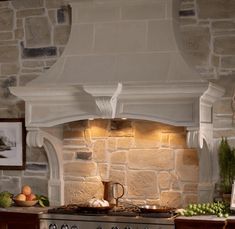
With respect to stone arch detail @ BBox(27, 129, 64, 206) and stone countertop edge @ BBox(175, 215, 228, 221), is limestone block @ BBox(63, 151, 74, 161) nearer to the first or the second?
stone arch detail @ BBox(27, 129, 64, 206)

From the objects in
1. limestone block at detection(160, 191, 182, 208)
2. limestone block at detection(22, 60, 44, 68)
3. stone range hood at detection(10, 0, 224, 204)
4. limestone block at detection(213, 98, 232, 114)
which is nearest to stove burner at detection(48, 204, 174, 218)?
limestone block at detection(160, 191, 182, 208)

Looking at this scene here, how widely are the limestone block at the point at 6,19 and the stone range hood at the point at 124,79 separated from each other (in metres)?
0.85

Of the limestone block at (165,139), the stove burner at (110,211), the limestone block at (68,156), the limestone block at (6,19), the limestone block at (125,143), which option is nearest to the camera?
the stove burner at (110,211)

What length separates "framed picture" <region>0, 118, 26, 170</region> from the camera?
5859 mm

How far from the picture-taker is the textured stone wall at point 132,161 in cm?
534

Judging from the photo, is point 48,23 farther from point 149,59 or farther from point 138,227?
point 138,227

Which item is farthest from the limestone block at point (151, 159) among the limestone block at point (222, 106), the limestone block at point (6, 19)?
the limestone block at point (6, 19)

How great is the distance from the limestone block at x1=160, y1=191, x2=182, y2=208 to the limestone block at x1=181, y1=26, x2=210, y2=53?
1306 millimetres

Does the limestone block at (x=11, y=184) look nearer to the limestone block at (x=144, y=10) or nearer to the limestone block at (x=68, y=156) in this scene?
the limestone block at (x=68, y=156)

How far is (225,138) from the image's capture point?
205 inches

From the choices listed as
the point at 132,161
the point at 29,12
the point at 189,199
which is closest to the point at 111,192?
the point at 132,161

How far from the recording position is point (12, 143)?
5902mm

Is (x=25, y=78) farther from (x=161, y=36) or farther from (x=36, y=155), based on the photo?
(x=161, y=36)

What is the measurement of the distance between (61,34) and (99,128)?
3.27 feet
